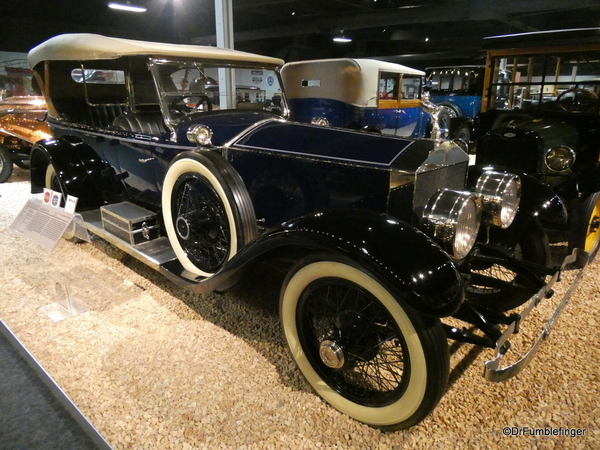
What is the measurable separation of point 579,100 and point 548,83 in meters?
0.38

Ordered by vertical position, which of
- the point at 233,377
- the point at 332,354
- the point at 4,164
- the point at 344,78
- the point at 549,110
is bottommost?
the point at 233,377

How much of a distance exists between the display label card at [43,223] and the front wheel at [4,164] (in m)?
4.47

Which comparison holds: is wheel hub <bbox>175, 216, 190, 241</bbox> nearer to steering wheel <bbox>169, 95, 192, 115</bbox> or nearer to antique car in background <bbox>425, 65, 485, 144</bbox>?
steering wheel <bbox>169, 95, 192, 115</bbox>

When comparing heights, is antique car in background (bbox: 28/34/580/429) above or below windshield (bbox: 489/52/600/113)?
below

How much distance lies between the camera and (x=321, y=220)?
1.84m

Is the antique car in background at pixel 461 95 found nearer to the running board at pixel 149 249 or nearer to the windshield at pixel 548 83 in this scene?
the windshield at pixel 548 83

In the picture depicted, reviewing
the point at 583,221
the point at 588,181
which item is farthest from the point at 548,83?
the point at 583,221

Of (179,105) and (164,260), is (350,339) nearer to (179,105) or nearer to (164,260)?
(164,260)

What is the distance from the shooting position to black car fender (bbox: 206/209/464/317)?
5.00ft

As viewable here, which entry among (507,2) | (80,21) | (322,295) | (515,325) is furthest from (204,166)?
(80,21)

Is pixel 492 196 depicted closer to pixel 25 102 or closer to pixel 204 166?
pixel 204 166

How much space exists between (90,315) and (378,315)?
6.65 feet

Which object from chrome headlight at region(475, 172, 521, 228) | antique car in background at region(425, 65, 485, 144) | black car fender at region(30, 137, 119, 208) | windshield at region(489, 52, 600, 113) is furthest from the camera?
antique car in background at region(425, 65, 485, 144)

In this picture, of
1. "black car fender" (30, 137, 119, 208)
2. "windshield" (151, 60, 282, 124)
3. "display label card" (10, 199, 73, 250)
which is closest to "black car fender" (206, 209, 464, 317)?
"windshield" (151, 60, 282, 124)
